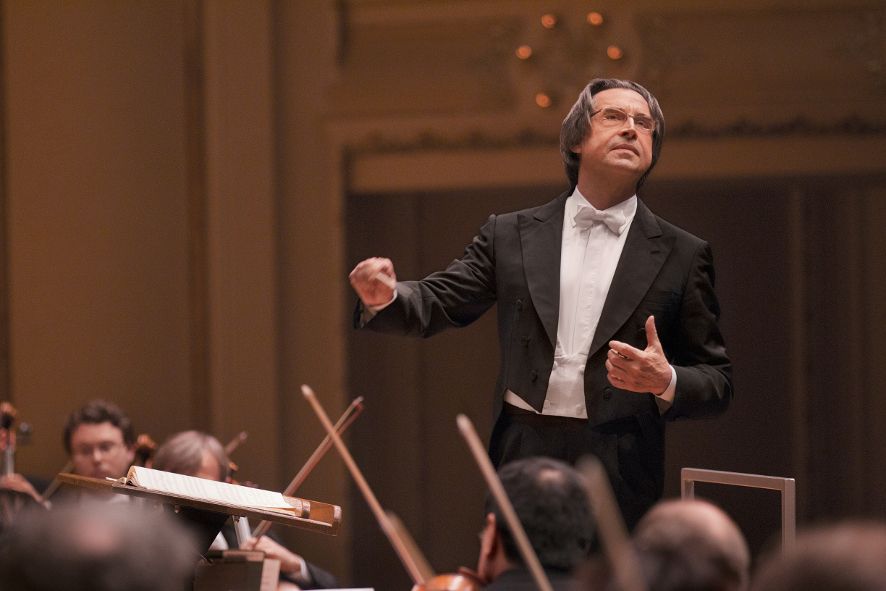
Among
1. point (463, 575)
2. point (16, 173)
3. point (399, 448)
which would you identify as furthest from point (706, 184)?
point (463, 575)

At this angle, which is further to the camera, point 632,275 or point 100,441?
point 100,441

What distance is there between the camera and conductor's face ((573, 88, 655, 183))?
2506mm

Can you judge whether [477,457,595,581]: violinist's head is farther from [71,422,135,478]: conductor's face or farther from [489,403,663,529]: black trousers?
[71,422,135,478]: conductor's face

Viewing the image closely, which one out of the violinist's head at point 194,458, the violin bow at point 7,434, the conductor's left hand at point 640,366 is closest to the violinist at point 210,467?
the violinist's head at point 194,458

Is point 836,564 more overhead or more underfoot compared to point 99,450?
more overhead

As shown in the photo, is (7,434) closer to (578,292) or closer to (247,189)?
(247,189)

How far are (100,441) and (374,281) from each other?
212 cm

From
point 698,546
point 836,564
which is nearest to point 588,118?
point 698,546

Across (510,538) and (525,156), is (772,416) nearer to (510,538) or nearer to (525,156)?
(525,156)

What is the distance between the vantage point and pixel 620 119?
2.53 meters

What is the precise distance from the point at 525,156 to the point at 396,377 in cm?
126

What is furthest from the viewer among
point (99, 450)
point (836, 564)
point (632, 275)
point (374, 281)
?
point (99, 450)

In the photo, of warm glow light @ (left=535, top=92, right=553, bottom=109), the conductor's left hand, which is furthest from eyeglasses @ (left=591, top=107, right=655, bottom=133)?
warm glow light @ (left=535, top=92, right=553, bottom=109)

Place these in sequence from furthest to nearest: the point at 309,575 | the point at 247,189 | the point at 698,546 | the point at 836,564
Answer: the point at 247,189
the point at 309,575
the point at 698,546
the point at 836,564
